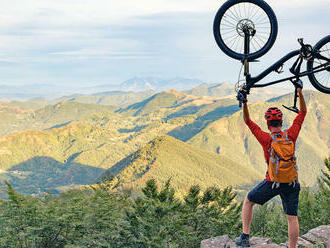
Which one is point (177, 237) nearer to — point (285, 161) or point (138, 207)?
point (138, 207)

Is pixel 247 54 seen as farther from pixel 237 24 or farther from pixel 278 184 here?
pixel 278 184

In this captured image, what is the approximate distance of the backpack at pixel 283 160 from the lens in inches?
258

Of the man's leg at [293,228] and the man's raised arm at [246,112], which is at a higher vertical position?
the man's raised arm at [246,112]

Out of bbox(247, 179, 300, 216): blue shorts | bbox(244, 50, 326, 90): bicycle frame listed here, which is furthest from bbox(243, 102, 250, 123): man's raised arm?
bbox(247, 179, 300, 216): blue shorts

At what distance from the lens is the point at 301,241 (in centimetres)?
982

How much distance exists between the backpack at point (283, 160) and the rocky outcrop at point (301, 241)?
3.44 meters

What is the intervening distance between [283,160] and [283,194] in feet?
3.51

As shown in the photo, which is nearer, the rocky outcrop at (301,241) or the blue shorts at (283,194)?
the blue shorts at (283,194)

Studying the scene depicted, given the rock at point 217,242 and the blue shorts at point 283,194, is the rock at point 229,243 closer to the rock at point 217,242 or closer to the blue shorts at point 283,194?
the rock at point 217,242

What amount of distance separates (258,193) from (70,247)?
23.5 ft

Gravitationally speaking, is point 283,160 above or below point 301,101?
below

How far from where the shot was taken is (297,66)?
738 cm

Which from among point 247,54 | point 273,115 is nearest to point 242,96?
point 273,115

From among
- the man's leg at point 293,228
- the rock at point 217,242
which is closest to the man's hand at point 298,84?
the man's leg at point 293,228
